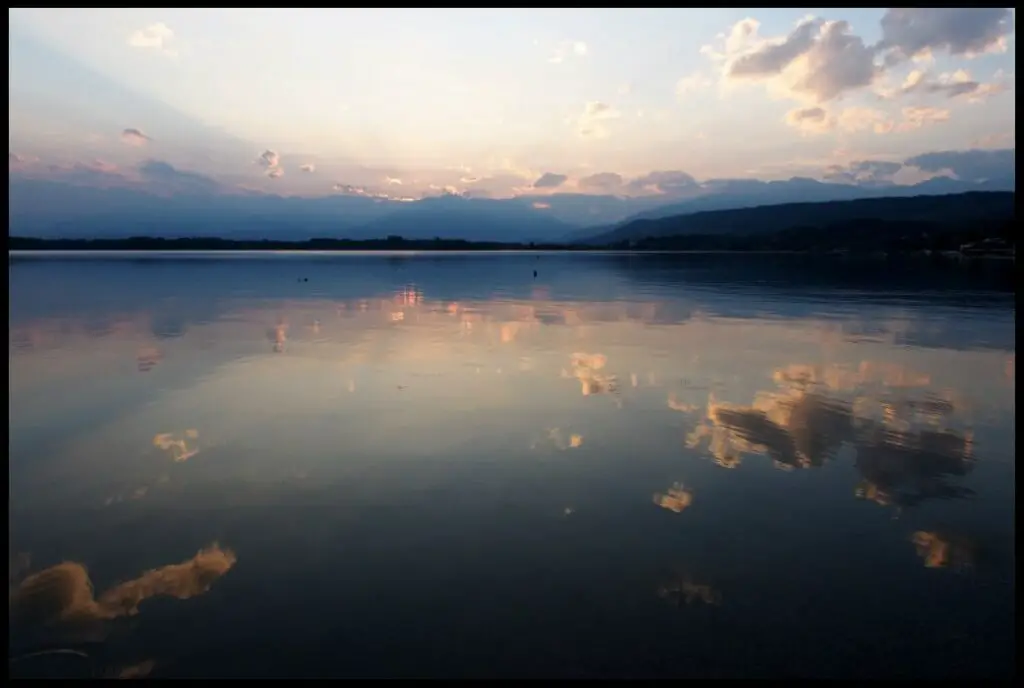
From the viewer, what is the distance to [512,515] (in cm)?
725

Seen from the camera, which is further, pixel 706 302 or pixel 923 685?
pixel 706 302

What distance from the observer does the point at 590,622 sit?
17.2 ft

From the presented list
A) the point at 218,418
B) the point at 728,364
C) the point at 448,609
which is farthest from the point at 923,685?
the point at 728,364

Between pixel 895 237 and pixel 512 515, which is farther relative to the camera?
pixel 895 237

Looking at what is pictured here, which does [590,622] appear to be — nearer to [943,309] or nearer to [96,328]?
[96,328]

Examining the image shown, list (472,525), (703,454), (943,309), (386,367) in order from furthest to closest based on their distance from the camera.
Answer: (943,309) → (386,367) → (703,454) → (472,525)

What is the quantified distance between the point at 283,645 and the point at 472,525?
238 centimetres

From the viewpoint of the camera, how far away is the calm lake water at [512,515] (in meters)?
5.02

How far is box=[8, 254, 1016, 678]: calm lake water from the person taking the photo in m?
5.02

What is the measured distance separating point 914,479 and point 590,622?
17.3ft

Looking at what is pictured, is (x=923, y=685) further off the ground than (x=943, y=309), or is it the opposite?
(x=923, y=685)

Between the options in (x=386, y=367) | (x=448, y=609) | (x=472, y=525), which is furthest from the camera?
(x=386, y=367)

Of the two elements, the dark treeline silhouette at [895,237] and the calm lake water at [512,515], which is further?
the dark treeline silhouette at [895,237]

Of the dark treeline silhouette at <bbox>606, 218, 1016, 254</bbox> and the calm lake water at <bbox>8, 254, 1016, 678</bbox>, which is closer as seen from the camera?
the calm lake water at <bbox>8, 254, 1016, 678</bbox>
